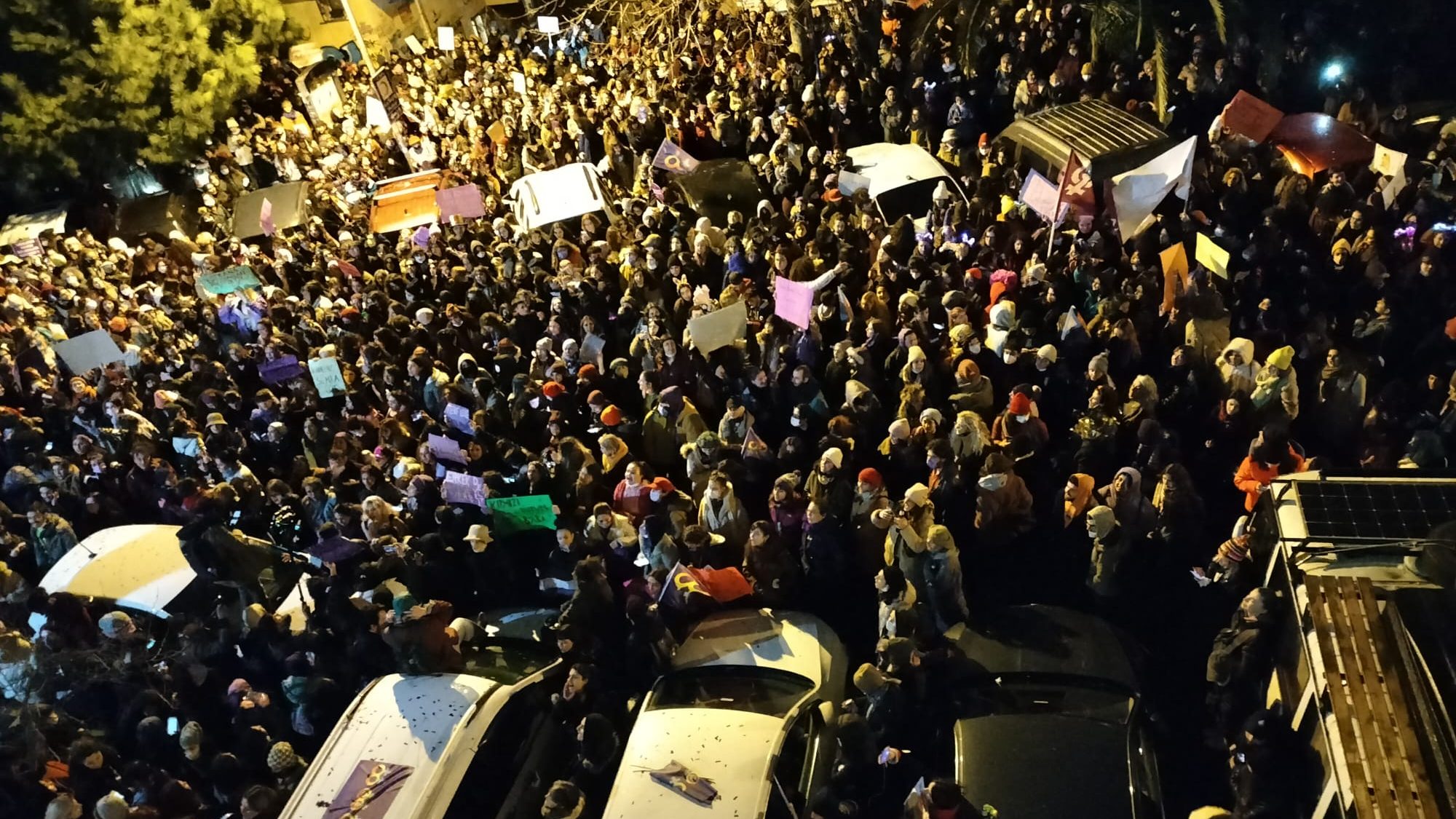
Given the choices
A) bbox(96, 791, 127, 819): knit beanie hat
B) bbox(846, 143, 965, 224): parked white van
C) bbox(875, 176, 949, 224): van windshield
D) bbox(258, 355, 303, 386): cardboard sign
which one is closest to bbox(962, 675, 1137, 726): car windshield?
bbox(96, 791, 127, 819): knit beanie hat

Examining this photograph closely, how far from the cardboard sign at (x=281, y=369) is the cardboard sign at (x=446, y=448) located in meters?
3.98

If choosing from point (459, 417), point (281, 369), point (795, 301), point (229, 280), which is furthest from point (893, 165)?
point (229, 280)

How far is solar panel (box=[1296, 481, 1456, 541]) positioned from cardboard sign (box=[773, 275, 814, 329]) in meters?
4.40

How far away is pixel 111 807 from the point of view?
566 cm

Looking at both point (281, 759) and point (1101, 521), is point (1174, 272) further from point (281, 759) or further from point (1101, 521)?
point (281, 759)

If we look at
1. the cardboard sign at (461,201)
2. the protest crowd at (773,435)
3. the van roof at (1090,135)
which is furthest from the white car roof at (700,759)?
the cardboard sign at (461,201)

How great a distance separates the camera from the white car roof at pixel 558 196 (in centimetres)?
1287

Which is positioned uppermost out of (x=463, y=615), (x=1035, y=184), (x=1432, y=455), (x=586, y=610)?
(x=1035, y=184)

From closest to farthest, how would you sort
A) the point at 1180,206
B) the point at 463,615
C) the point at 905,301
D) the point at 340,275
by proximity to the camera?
the point at 463,615 < the point at 905,301 < the point at 1180,206 < the point at 340,275

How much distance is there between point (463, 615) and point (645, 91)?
12.3 meters

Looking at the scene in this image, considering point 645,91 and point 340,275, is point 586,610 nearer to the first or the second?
point 340,275

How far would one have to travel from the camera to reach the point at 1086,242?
9.25m

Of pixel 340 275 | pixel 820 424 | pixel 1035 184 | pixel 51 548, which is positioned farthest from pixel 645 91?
pixel 51 548

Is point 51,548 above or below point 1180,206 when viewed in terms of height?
below
